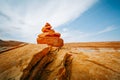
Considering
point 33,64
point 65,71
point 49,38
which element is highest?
point 49,38

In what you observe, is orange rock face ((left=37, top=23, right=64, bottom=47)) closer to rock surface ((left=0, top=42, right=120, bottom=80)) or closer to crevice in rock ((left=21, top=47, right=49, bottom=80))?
rock surface ((left=0, top=42, right=120, bottom=80))

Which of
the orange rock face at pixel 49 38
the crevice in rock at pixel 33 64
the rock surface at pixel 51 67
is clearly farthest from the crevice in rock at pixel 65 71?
the orange rock face at pixel 49 38

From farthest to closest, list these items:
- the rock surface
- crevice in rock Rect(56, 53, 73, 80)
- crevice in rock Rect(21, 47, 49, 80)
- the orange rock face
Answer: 1. the orange rock face
2. crevice in rock Rect(56, 53, 73, 80)
3. the rock surface
4. crevice in rock Rect(21, 47, 49, 80)

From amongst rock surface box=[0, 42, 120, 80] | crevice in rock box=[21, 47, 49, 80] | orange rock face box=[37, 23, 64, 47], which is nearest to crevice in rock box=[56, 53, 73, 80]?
rock surface box=[0, 42, 120, 80]

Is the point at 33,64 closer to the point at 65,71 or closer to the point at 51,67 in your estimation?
the point at 51,67

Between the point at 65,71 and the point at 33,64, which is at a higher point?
the point at 33,64

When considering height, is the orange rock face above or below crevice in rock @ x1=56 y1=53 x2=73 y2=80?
above

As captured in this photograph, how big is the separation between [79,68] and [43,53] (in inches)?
73.1

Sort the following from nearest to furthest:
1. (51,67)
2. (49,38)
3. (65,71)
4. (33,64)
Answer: (33,64) → (65,71) → (51,67) → (49,38)

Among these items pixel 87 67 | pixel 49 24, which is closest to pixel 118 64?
pixel 87 67

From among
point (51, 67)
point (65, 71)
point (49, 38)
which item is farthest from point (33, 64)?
point (49, 38)

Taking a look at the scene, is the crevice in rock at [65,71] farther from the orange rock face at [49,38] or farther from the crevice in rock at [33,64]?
the orange rock face at [49,38]

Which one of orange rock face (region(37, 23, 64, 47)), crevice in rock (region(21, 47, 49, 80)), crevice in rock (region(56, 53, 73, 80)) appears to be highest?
orange rock face (region(37, 23, 64, 47))

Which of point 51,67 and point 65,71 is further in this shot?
point 51,67
